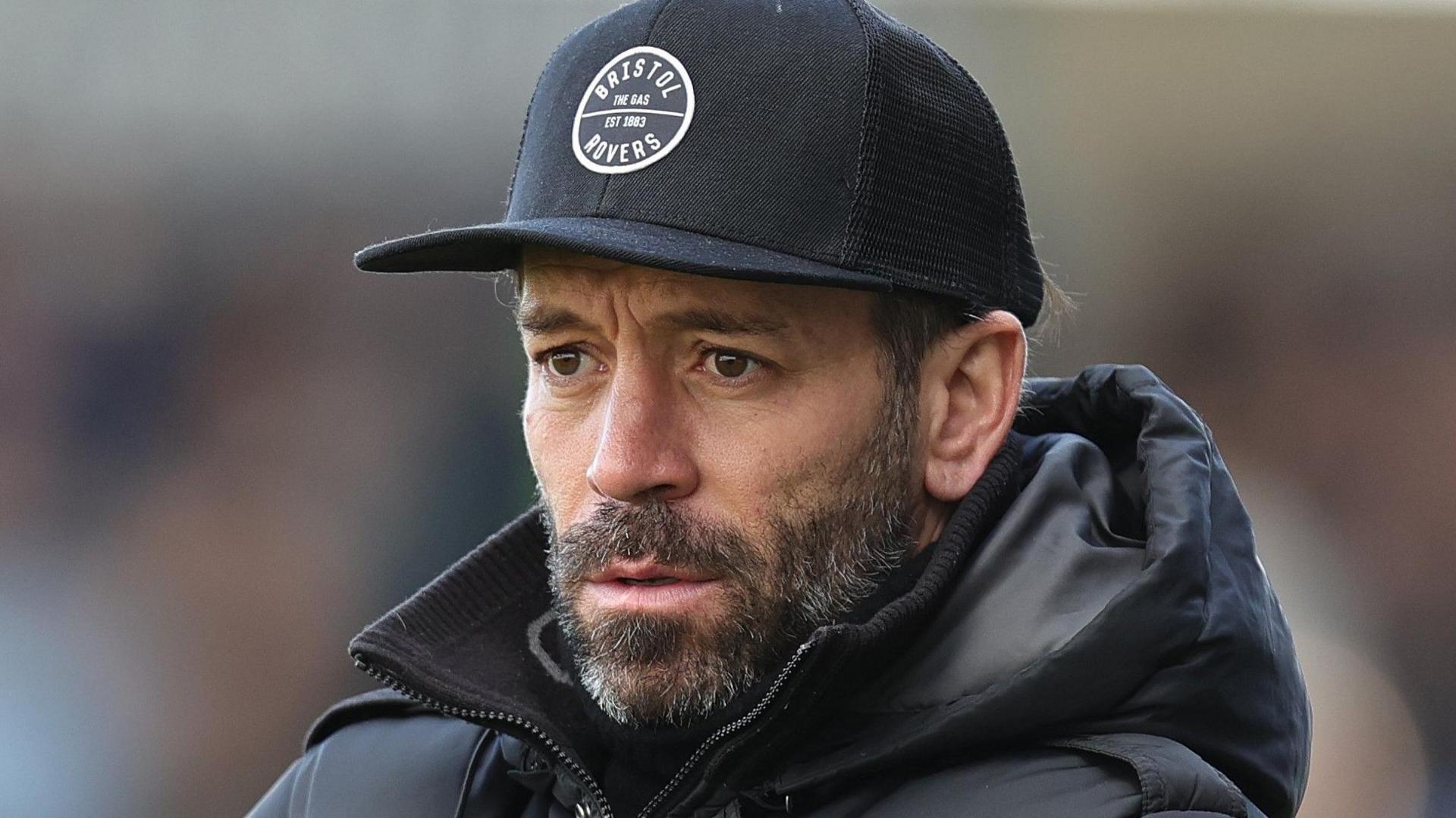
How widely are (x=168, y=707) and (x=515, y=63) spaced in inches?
95.4

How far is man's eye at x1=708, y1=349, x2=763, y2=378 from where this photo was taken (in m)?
1.85

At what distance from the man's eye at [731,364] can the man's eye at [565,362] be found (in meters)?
0.19

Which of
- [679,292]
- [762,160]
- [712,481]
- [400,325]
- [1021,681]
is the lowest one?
[400,325]

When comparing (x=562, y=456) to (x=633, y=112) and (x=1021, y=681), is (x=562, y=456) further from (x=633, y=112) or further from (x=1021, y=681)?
(x=1021, y=681)

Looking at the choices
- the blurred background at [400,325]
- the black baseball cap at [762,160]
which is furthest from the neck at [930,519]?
the blurred background at [400,325]

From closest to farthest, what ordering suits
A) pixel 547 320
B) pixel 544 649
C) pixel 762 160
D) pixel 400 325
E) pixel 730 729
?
pixel 730 729 < pixel 762 160 < pixel 547 320 < pixel 544 649 < pixel 400 325

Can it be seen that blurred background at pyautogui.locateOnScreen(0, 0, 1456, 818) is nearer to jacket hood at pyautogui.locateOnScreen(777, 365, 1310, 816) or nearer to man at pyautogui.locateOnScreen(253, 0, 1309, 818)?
man at pyautogui.locateOnScreen(253, 0, 1309, 818)

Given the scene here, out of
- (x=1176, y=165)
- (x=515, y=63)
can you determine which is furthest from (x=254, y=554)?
(x=1176, y=165)

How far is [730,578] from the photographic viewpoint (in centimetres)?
184

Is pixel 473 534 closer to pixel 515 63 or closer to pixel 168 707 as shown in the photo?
pixel 168 707

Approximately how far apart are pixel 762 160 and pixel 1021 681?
2.07 feet

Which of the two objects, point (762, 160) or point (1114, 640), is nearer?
point (1114, 640)

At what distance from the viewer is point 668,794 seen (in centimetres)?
176

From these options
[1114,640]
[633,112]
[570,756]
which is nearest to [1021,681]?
[1114,640]
